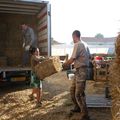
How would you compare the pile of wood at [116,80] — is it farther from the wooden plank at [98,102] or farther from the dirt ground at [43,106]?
the wooden plank at [98,102]

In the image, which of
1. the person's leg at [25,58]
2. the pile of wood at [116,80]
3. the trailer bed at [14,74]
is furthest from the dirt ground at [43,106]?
the pile of wood at [116,80]

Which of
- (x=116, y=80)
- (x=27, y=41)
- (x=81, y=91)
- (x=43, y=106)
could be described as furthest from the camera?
(x=27, y=41)

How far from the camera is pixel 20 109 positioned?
8617 mm

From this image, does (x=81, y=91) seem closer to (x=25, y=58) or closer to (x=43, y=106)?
(x=43, y=106)

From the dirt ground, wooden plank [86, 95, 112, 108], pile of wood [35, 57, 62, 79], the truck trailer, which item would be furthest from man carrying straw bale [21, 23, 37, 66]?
wooden plank [86, 95, 112, 108]

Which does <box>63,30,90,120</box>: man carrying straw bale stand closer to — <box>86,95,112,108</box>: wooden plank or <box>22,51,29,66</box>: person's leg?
<box>86,95,112,108</box>: wooden plank

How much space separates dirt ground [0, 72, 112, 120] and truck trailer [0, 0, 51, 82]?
705 millimetres

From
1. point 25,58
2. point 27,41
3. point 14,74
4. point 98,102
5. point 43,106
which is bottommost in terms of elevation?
point 43,106

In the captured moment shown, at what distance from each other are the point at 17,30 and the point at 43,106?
23.1 ft

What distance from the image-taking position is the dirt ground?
309 inches

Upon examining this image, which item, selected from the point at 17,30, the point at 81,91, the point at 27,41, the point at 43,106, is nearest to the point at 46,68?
the point at 43,106

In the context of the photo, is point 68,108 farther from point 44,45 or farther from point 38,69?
point 44,45

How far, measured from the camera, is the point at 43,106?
893cm

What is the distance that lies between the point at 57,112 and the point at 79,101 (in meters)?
0.93
